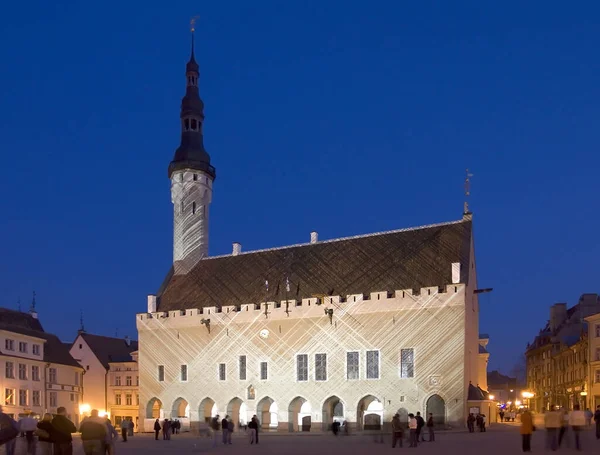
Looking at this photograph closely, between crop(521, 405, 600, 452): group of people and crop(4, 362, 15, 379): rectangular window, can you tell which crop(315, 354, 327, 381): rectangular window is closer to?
crop(4, 362, 15, 379): rectangular window

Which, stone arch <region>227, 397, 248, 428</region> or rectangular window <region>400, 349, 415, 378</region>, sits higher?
rectangular window <region>400, 349, 415, 378</region>

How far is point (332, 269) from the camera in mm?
44188

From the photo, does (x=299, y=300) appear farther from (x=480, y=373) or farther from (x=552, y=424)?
(x=552, y=424)

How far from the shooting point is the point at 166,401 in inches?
1826

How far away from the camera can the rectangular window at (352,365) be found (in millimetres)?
40062

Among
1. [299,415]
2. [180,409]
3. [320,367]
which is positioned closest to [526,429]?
[320,367]

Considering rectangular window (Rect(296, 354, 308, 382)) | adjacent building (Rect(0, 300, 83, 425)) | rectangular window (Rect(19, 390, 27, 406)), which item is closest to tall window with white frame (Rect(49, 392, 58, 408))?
adjacent building (Rect(0, 300, 83, 425))

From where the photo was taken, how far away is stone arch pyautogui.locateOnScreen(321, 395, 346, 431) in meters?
40.3

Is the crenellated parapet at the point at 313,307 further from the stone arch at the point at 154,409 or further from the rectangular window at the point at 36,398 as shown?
the rectangular window at the point at 36,398

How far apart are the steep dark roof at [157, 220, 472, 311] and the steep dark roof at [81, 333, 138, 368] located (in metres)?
15.0

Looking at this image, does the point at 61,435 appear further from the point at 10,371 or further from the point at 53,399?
the point at 53,399

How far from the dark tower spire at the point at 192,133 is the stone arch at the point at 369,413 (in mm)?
21540

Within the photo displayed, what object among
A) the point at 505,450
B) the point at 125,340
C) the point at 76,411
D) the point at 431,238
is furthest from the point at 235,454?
the point at 125,340

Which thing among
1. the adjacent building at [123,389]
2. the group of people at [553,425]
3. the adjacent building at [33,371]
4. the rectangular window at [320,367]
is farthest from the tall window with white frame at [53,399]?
the group of people at [553,425]
